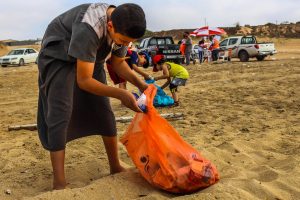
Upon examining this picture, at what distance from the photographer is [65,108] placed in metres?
3.10

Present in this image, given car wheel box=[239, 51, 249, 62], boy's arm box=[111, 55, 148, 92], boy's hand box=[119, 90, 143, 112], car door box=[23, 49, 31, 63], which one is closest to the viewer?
boy's hand box=[119, 90, 143, 112]

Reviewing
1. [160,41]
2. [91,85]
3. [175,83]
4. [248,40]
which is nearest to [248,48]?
[248,40]

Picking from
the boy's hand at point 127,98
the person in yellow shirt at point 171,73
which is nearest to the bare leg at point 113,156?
the boy's hand at point 127,98

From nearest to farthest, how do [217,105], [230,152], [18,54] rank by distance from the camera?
[230,152] < [217,105] < [18,54]

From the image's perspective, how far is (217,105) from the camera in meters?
7.09

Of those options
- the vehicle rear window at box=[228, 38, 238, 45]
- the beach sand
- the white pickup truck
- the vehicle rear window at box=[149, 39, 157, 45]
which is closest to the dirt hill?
the vehicle rear window at box=[228, 38, 238, 45]

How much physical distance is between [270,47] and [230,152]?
727 inches

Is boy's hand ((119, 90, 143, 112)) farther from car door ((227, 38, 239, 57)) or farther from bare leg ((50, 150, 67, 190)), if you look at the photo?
car door ((227, 38, 239, 57))

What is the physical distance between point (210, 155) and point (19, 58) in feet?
83.9

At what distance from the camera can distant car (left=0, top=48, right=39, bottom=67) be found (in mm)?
27328

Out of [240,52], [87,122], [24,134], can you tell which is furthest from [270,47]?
[87,122]

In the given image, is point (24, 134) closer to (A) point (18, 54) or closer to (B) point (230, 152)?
(B) point (230, 152)

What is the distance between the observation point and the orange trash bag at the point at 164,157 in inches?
115

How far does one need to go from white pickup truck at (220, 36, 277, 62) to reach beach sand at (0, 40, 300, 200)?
13454 millimetres
